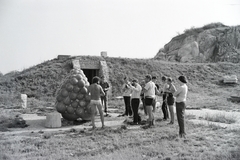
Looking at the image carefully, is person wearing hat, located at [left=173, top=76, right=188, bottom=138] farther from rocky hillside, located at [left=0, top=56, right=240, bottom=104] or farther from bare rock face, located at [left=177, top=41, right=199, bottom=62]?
bare rock face, located at [left=177, top=41, right=199, bottom=62]

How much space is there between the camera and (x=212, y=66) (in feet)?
89.8

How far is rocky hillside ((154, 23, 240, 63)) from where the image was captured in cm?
3638

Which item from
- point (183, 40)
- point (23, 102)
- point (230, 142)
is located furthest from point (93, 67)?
point (183, 40)

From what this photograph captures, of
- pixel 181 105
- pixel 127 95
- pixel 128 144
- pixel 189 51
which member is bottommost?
pixel 128 144

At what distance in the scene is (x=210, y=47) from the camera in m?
38.8

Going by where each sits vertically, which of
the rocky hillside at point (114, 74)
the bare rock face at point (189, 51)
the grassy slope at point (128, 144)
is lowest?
the grassy slope at point (128, 144)

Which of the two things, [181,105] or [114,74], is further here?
[114,74]

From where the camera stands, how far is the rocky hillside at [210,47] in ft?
119

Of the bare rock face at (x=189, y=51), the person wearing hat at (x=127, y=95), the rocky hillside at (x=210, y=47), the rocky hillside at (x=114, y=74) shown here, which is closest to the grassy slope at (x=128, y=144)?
the person wearing hat at (x=127, y=95)

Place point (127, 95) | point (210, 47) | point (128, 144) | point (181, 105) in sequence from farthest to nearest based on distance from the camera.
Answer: point (210, 47), point (127, 95), point (181, 105), point (128, 144)

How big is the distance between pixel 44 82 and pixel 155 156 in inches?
600

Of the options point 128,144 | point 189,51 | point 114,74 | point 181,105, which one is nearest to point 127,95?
point 181,105

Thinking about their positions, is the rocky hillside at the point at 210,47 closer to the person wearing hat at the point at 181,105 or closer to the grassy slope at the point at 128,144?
the grassy slope at the point at 128,144

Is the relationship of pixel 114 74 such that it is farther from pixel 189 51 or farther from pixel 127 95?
pixel 189 51
